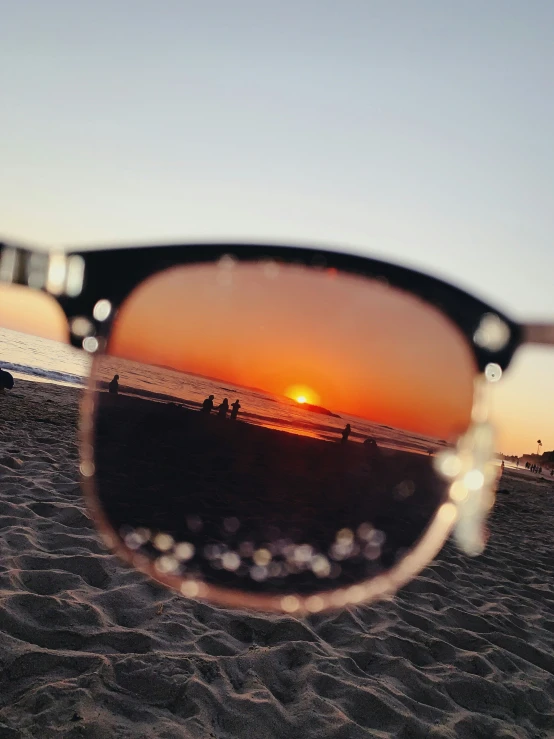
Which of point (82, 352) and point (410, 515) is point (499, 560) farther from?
point (82, 352)

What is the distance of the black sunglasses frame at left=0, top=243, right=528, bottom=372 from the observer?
1943 millimetres

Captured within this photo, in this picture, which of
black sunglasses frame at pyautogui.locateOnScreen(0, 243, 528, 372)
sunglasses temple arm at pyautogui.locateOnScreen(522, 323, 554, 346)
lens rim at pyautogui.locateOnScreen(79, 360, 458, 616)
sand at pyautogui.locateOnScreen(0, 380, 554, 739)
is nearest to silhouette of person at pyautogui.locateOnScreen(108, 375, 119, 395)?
lens rim at pyautogui.locateOnScreen(79, 360, 458, 616)

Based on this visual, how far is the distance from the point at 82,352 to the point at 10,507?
1.69 metres

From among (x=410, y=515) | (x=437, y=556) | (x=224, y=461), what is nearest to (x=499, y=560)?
(x=437, y=556)

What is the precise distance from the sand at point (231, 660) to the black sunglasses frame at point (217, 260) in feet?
4.05

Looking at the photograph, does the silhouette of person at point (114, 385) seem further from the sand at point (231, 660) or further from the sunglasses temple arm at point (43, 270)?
the sunglasses temple arm at point (43, 270)

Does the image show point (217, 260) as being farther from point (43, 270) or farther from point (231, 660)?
point (231, 660)

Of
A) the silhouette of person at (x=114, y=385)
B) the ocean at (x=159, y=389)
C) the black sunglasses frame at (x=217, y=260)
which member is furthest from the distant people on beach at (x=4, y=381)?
the black sunglasses frame at (x=217, y=260)

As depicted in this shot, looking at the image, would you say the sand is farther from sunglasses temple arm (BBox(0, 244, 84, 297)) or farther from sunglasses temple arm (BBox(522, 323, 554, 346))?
sunglasses temple arm (BBox(522, 323, 554, 346))

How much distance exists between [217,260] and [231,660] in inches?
68.4

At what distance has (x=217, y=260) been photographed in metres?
2.06

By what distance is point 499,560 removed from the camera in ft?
14.5

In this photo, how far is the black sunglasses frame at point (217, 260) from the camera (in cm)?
194

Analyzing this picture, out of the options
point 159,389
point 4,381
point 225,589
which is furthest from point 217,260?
point 159,389
